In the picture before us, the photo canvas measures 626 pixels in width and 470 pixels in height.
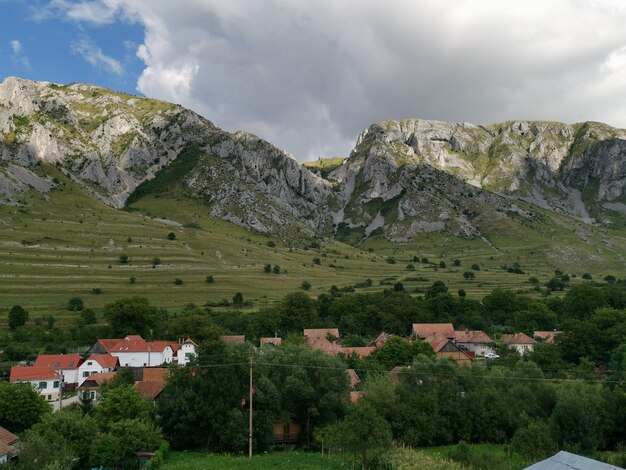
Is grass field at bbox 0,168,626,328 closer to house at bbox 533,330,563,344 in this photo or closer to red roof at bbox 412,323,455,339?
house at bbox 533,330,563,344

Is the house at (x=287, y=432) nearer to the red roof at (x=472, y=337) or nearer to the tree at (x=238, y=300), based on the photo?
the red roof at (x=472, y=337)

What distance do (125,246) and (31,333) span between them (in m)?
66.7

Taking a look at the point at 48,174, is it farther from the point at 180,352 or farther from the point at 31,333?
the point at 180,352

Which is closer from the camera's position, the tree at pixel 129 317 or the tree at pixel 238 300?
the tree at pixel 129 317

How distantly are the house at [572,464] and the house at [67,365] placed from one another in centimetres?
5843

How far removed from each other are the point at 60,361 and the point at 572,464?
6142 centimetres

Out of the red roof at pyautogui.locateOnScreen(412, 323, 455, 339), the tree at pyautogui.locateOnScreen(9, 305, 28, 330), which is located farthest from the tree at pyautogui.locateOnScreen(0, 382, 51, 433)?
the red roof at pyautogui.locateOnScreen(412, 323, 455, 339)

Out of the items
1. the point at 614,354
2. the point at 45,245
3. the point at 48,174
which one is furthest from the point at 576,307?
the point at 48,174

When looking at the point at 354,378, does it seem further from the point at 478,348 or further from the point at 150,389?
the point at 478,348

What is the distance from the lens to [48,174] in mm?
199375

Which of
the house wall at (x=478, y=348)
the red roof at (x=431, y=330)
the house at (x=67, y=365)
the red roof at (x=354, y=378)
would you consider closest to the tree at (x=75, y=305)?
the house at (x=67, y=365)

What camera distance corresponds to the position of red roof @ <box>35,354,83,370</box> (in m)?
62.5

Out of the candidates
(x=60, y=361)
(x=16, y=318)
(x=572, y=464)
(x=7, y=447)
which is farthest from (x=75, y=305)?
(x=572, y=464)

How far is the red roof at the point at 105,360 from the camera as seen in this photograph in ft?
218
